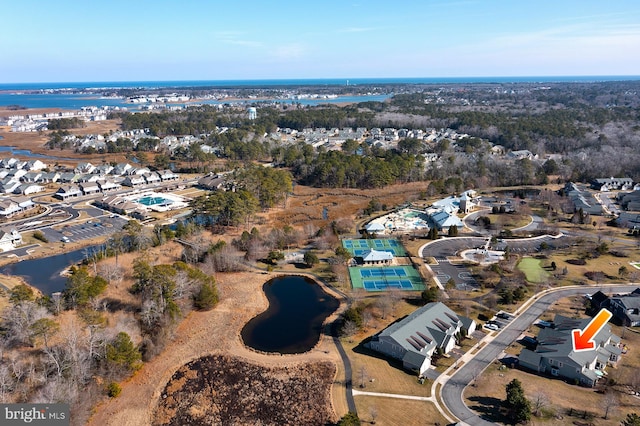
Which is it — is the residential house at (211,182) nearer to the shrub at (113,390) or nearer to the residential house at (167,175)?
the residential house at (167,175)

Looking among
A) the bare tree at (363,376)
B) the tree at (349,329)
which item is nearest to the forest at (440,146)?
the tree at (349,329)

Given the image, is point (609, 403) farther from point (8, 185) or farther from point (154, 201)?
point (8, 185)

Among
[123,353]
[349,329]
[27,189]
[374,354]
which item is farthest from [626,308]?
[27,189]

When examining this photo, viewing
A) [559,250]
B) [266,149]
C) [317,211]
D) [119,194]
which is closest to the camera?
[559,250]

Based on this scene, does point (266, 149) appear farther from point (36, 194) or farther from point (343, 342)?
point (343, 342)

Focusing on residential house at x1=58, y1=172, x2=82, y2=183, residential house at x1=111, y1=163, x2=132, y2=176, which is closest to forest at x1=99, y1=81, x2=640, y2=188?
residential house at x1=111, y1=163, x2=132, y2=176

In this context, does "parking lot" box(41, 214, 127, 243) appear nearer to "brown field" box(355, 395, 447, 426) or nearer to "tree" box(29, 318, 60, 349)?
"tree" box(29, 318, 60, 349)

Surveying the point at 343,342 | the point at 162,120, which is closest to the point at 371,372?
the point at 343,342
